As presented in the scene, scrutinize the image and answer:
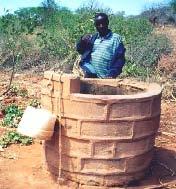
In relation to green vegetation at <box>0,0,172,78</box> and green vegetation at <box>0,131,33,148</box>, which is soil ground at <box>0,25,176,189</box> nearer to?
green vegetation at <box>0,131,33,148</box>

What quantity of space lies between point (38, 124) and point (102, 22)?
2.02 meters

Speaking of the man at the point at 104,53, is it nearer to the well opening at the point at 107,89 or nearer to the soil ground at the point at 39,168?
the well opening at the point at 107,89

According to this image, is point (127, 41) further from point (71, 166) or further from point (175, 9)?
point (175, 9)

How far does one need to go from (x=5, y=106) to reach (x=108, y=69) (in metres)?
2.91

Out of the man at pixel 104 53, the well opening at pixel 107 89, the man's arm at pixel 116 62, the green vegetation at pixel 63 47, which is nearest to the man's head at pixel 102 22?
the man at pixel 104 53

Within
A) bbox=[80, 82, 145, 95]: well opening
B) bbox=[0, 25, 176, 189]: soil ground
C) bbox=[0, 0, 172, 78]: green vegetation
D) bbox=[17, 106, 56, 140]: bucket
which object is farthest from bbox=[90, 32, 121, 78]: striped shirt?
bbox=[0, 0, 172, 78]: green vegetation

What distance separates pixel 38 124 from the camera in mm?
4340

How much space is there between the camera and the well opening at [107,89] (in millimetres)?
5410

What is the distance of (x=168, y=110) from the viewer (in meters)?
8.48

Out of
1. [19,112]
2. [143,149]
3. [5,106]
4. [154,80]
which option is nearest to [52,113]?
[143,149]

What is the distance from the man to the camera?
5.79 metres

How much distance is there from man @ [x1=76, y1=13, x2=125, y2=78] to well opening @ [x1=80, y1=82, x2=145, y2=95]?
384 millimetres

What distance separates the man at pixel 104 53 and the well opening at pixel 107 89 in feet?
1.26

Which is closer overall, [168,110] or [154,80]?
[168,110]
